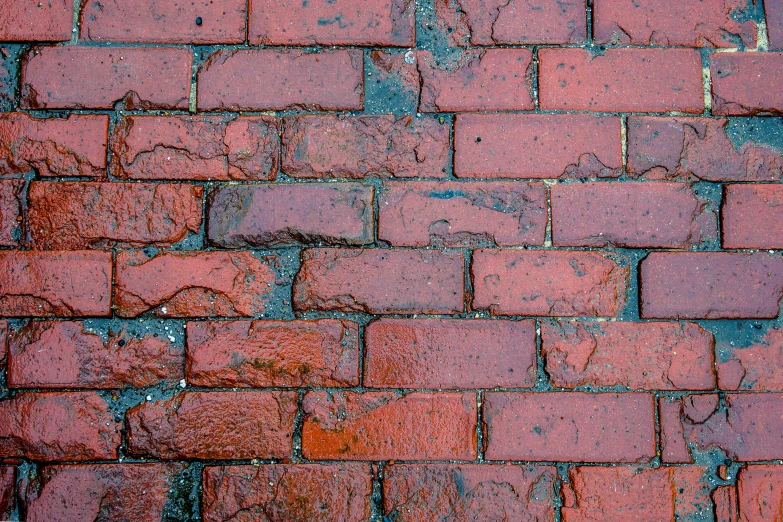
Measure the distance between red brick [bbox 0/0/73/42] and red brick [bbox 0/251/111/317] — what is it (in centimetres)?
46

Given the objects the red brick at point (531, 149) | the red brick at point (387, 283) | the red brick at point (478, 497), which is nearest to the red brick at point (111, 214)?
the red brick at point (387, 283)

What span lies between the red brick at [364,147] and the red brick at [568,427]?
49cm

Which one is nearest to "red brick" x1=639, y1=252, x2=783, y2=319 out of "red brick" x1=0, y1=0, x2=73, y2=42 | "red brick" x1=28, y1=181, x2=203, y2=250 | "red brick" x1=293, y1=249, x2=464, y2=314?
"red brick" x1=293, y1=249, x2=464, y2=314

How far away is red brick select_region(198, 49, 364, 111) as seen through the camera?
1125 mm

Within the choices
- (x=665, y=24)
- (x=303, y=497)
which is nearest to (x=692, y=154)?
Result: (x=665, y=24)

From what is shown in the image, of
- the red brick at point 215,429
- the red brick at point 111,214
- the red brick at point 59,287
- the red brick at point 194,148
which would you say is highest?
the red brick at point 194,148

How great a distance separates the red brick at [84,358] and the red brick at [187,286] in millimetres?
67

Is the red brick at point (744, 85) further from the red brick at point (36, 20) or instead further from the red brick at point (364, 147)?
the red brick at point (36, 20)

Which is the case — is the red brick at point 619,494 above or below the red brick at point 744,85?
below

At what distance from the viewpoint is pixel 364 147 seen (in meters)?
1.12

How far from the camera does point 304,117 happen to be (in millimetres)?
1125

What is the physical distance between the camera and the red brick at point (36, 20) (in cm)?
114

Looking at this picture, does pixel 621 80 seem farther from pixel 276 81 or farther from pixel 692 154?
pixel 276 81

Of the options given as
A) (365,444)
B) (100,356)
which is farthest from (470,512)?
(100,356)
